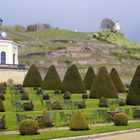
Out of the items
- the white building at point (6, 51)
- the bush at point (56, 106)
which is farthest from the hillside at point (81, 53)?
the bush at point (56, 106)

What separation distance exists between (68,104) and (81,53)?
82833 mm

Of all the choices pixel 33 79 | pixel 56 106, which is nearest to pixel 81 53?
pixel 33 79

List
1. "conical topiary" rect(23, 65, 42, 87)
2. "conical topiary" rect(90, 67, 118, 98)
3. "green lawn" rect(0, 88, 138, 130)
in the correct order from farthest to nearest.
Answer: "conical topiary" rect(23, 65, 42, 87)
"conical topiary" rect(90, 67, 118, 98)
"green lawn" rect(0, 88, 138, 130)

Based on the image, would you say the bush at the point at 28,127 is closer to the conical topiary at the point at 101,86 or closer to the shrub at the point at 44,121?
the shrub at the point at 44,121

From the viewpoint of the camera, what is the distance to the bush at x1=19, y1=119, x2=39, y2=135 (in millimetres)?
26078

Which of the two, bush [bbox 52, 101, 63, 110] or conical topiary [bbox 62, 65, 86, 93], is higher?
conical topiary [bbox 62, 65, 86, 93]

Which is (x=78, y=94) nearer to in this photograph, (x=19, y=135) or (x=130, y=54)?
(x=19, y=135)

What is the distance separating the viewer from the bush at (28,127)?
1027 inches

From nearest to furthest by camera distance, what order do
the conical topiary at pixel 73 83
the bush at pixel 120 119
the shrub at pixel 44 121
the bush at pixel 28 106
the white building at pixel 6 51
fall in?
the shrub at pixel 44 121
the bush at pixel 120 119
the bush at pixel 28 106
the conical topiary at pixel 73 83
the white building at pixel 6 51

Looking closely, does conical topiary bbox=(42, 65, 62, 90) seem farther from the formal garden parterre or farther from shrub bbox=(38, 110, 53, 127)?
shrub bbox=(38, 110, 53, 127)

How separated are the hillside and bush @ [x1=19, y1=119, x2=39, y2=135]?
252ft

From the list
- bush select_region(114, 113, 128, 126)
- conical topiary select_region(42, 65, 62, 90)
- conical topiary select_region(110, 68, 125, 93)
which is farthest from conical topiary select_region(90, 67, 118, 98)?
bush select_region(114, 113, 128, 126)

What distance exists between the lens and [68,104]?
4319 cm

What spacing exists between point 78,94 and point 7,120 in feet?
78.5
